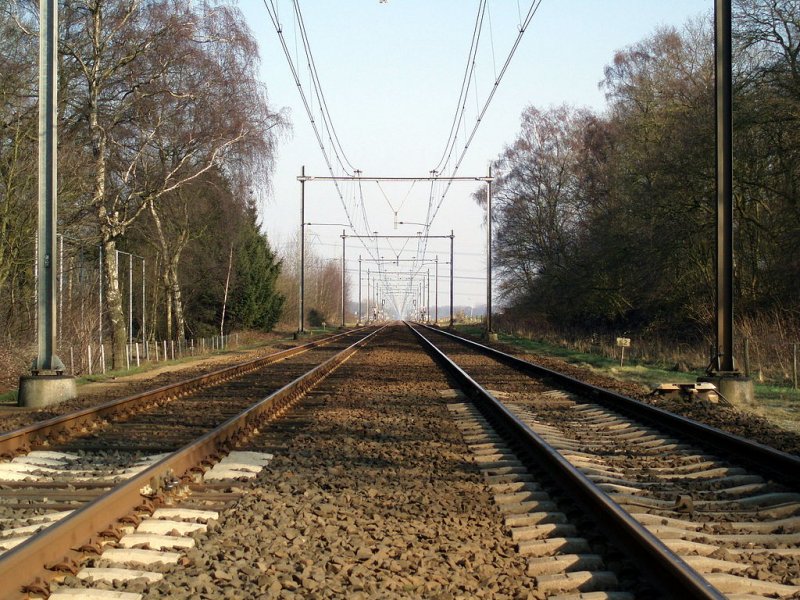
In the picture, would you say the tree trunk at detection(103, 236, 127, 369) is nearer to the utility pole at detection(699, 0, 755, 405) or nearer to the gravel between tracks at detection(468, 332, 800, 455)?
the gravel between tracks at detection(468, 332, 800, 455)

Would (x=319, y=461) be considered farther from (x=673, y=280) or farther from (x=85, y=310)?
(x=673, y=280)

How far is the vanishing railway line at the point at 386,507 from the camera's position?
462 cm

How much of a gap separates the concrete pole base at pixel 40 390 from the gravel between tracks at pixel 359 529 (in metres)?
4.88

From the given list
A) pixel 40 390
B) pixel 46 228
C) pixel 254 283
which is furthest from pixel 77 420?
pixel 254 283

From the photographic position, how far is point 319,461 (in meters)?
8.49

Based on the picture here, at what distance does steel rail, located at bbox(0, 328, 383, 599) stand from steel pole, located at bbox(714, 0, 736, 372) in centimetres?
826

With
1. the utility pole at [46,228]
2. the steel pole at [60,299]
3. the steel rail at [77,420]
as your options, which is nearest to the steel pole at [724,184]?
the steel rail at [77,420]

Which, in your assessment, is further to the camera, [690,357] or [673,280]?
[673,280]

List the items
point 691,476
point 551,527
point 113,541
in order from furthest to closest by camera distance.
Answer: point 691,476 → point 551,527 → point 113,541

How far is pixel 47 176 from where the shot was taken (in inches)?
543

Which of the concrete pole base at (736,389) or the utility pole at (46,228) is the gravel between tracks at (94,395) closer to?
the utility pole at (46,228)

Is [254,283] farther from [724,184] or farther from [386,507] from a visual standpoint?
[386,507]

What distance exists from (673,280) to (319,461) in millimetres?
26108

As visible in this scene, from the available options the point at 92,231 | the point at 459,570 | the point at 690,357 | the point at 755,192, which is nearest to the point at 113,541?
the point at 459,570
